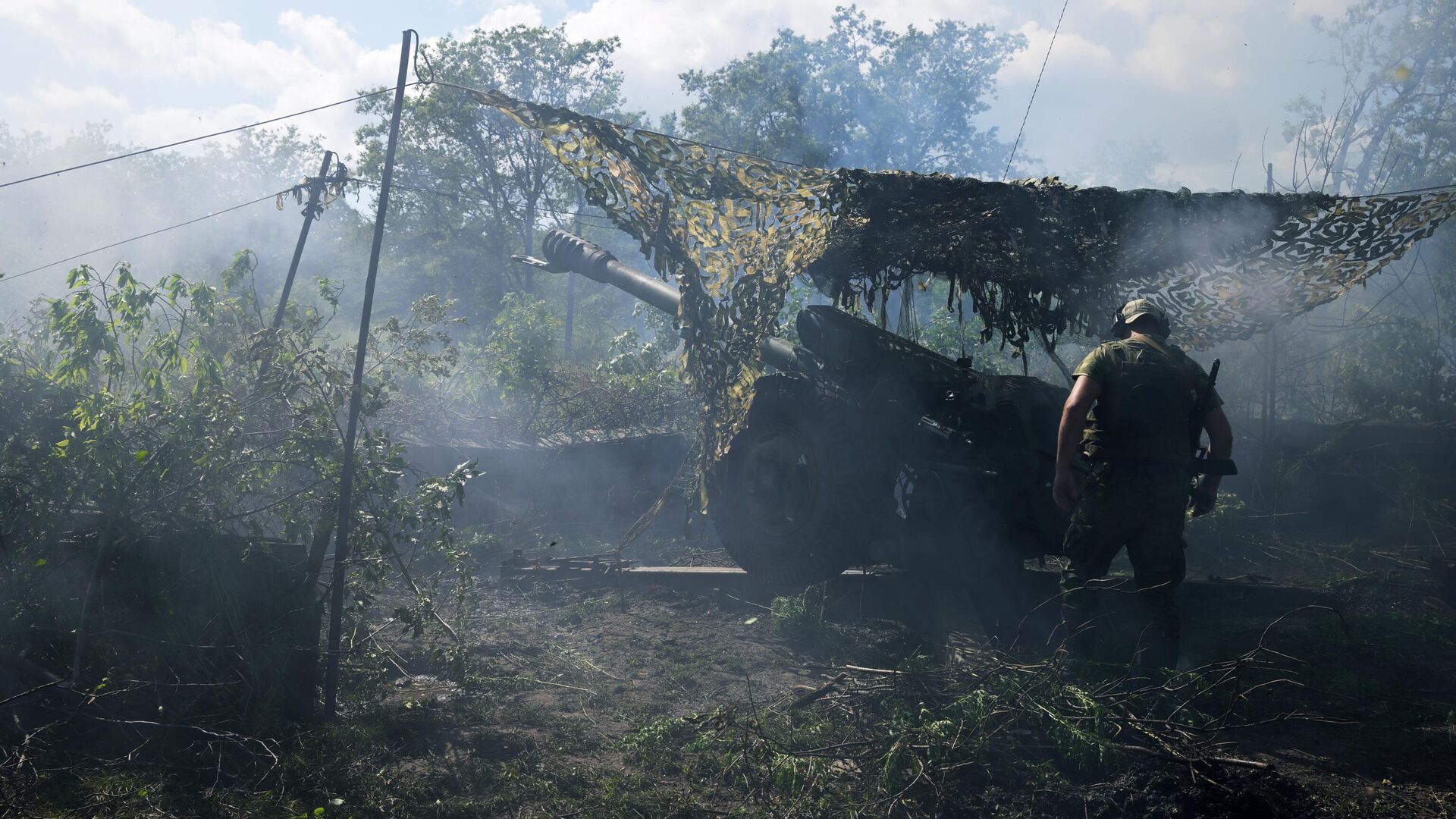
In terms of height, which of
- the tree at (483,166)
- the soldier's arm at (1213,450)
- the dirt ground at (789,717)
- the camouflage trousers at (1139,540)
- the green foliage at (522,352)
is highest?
the tree at (483,166)

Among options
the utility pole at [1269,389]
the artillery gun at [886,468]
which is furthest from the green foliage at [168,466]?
the utility pole at [1269,389]

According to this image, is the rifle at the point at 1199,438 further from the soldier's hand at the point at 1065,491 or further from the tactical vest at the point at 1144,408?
the soldier's hand at the point at 1065,491

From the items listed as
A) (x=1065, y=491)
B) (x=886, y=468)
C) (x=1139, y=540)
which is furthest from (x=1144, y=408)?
(x=886, y=468)

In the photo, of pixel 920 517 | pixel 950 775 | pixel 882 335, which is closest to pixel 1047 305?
pixel 882 335

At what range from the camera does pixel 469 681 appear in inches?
192

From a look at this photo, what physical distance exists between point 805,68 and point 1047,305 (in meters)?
26.3

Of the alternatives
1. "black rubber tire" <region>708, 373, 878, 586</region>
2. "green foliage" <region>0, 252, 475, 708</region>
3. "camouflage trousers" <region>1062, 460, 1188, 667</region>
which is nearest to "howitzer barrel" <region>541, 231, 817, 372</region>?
"black rubber tire" <region>708, 373, 878, 586</region>

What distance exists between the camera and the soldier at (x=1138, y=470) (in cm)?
430

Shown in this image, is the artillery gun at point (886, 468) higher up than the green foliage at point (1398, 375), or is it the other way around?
the green foliage at point (1398, 375)

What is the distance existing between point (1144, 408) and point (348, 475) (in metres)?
3.99

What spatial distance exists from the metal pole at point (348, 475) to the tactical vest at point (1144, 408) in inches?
144

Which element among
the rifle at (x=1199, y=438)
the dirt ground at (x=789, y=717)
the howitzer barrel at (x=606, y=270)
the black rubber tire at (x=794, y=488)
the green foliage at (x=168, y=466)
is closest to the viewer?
the dirt ground at (x=789, y=717)

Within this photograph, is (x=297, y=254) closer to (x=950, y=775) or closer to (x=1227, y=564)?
(x=950, y=775)

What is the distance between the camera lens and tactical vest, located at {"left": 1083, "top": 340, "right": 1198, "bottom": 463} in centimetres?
430
